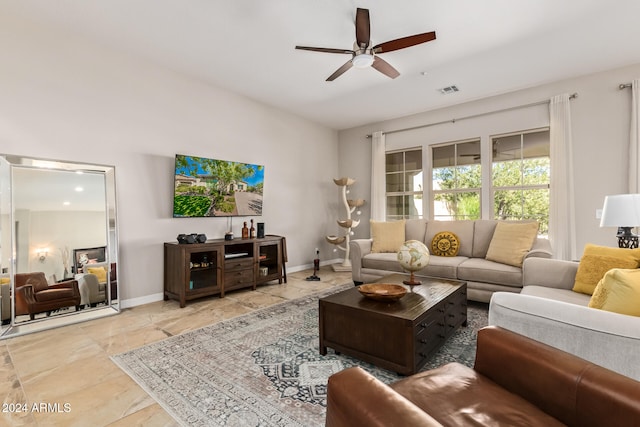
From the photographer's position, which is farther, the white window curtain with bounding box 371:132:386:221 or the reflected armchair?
the white window curtain with bounding box 371:132:386:221

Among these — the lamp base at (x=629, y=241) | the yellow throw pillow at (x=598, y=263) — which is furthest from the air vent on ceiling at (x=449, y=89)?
the yellow throw pillow at (x=598, y=263)

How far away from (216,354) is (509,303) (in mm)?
2001

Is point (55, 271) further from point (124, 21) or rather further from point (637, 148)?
point (637, 148)

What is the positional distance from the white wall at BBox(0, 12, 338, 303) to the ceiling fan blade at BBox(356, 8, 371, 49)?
8.21 feet

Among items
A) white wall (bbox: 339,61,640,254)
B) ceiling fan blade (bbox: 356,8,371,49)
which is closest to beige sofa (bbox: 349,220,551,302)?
white wall (bbox: 339,61,640,254)

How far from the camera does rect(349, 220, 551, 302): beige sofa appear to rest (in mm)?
3273

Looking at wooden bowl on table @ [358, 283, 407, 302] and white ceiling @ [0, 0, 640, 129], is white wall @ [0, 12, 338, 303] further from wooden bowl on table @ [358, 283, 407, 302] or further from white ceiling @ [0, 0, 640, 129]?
wooden bowl on table @ [358, 283, 407, 302]

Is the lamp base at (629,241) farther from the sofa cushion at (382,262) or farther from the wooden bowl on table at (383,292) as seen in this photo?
the wooden bowl on table at (383,292)

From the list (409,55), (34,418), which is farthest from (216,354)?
(409,55)

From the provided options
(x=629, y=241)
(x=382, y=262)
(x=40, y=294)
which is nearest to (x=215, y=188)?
(x=40, y=294)

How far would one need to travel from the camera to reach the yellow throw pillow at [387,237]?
445cm

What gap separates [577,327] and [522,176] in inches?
158

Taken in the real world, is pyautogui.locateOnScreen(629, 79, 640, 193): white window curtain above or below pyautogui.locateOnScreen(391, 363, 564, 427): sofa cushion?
above

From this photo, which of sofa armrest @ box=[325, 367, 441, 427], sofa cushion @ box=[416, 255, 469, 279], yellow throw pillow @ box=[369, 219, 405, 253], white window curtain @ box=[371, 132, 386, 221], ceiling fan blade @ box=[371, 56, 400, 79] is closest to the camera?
sofa armrest @ box=[325, 367, 441, 427]
